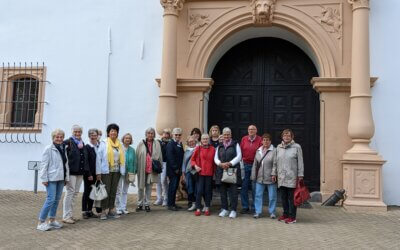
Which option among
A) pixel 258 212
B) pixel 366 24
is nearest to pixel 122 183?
pixel 258 212

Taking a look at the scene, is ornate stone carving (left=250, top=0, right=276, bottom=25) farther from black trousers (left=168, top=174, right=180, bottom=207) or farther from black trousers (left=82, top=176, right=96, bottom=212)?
black trousers (left=82, top=176, right=96, bottom=212)

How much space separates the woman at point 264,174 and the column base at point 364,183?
2.04 meters

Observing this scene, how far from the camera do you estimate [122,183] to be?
7.30 m

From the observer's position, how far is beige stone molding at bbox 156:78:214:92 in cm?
949

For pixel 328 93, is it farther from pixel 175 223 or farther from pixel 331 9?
pixel 175 223

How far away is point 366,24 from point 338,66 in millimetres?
1076

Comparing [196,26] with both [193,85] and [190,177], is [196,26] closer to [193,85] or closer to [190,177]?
[193,85]

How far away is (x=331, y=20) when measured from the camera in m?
9.25

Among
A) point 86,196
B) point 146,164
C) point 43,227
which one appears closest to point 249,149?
point 146,164

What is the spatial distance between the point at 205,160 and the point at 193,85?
285 cm

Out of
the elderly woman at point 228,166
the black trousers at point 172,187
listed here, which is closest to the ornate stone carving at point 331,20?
the elderly woman at point 228,166

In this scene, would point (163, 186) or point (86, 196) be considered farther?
point (163, 186)

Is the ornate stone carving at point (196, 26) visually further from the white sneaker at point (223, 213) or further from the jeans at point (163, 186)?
the white sneaker at point (223, 213)

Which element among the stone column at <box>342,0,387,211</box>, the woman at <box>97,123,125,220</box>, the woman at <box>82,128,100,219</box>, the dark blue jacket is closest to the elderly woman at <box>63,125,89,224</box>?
the woman at <box>82,128,100,219</box>
